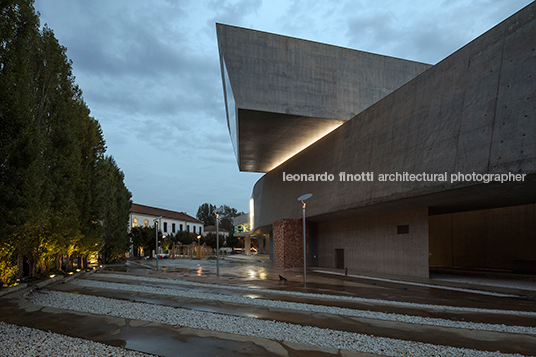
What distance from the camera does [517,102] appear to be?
10.1 m

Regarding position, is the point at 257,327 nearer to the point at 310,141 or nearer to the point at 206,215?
the point at 310,141

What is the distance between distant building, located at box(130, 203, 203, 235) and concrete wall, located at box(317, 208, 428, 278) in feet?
117

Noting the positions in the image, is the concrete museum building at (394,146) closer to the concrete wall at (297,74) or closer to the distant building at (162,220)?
the concrete wall at (297,74)

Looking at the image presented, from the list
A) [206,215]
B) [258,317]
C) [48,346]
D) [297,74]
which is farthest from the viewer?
[206,215]

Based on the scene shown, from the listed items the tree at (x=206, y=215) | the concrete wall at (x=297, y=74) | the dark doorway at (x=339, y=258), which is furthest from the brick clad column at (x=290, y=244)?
the tree at (x=206, y=215)

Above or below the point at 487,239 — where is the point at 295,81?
above

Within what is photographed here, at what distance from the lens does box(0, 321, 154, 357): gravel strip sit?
5008 mm

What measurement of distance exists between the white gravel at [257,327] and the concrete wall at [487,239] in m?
20.7

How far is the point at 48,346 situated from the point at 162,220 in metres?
59.0

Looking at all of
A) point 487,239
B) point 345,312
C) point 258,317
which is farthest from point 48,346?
point 487,239

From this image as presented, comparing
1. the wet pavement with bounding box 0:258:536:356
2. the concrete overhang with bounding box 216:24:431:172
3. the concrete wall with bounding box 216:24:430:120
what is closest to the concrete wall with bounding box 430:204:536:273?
the concrete overhang with bounding box 216:24:431:172

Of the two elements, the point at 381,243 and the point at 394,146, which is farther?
the point at 381,243

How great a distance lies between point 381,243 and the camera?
2000 cm

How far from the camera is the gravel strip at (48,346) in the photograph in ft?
16.4
